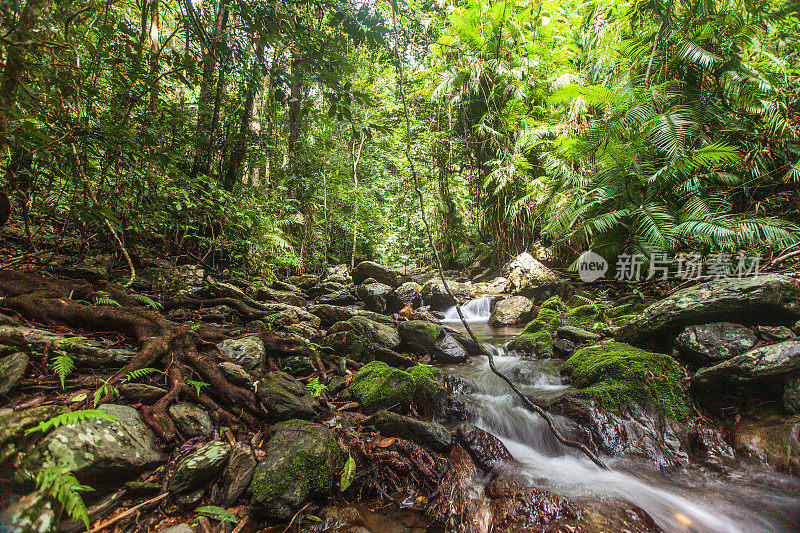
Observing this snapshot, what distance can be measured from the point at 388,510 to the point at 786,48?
10009 millimetres

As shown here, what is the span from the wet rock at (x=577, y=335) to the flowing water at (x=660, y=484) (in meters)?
1.54

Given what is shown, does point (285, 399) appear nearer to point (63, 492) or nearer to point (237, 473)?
point (237, 473)

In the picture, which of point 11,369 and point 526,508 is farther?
point 526,508

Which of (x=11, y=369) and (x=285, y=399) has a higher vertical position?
(x=11, y=369)

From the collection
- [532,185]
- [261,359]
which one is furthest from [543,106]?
[261,359]

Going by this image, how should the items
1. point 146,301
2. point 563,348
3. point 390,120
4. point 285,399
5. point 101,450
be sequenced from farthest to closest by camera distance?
point 563,348 < point 390,120 < point 146,301 < point 285,399 < point 101,450

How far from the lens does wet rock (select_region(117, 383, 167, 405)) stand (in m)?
2.22

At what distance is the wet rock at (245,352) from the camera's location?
10.3 feet

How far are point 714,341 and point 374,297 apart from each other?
6373 mm

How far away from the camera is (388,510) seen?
2.12m

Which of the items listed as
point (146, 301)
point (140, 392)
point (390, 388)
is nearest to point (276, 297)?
point (146, 301)

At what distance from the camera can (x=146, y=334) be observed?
286 centimetres

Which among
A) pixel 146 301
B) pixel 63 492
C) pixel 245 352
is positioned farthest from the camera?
pixel 146 301

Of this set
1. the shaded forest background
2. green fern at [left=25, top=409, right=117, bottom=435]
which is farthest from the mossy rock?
green fern at [left=25, top=409, right=117, bottom=435]
